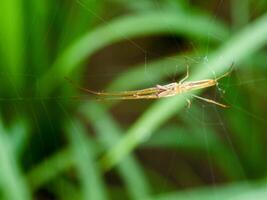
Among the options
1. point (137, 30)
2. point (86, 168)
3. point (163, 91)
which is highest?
point (137, 30)

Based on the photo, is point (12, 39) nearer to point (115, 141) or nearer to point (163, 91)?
point (115, 141)

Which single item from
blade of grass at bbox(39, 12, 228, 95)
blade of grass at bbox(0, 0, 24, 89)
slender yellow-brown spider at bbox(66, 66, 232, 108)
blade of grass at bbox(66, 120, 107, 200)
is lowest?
blade of grass at bbox(66, 120, 107, 200)

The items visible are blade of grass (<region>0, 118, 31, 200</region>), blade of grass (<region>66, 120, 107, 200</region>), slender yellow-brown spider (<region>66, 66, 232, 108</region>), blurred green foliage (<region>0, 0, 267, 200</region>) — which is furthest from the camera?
blurred green foliage (<region>0, 0, 267, 200</region>)

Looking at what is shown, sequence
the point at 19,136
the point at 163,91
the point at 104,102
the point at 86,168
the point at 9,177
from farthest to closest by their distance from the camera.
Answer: the point at 104,102 < the point at 19,136 < the point at 86,168 < the point at 9,177 < the point at 163,91

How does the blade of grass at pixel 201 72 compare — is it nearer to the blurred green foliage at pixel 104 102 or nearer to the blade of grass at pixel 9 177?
the blurred green foliage at pixel 104 102

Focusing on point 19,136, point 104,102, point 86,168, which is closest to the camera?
point 86,168

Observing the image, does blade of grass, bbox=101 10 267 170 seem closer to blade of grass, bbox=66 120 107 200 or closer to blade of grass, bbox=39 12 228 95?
blade of grass, bbox=66 120 107 200

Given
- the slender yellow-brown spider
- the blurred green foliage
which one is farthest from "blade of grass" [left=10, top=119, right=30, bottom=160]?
the slender yellow-brown spider

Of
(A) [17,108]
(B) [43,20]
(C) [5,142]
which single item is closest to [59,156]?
(A) [17,108]

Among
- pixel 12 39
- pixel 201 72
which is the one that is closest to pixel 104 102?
pixel 12 39
